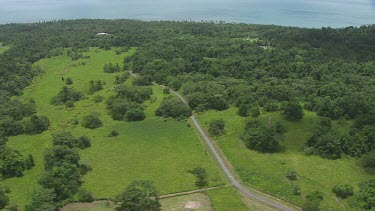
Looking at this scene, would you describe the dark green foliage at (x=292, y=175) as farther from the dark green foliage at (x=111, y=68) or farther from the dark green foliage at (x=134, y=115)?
the dark green foliage at (x=111, y=68)

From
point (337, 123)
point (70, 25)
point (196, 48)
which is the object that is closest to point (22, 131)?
point (337, 123)

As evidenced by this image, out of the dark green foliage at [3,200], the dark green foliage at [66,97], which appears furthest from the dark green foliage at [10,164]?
the dark green foliage at [66,97]

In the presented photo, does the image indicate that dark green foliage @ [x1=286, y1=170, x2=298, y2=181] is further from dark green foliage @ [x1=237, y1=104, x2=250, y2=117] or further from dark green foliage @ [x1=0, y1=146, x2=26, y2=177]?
dark green foliage @ [x1=0, y1=146, x2=26, y2=177]

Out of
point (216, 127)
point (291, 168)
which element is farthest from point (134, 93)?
point (291, 168)

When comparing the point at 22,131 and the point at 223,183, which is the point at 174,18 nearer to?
the point at 22,131

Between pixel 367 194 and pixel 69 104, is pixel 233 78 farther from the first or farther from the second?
pixel 367 194
